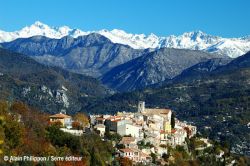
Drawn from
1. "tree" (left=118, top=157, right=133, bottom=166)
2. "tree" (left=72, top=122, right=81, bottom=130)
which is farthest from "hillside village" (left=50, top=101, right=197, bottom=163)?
"tree" (left=118, top=157, right=133, bottom=166)

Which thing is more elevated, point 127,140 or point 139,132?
point 139,132

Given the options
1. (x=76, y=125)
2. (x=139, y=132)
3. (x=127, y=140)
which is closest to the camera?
(x=127, y=140)

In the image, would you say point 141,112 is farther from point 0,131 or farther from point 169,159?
point 0,131

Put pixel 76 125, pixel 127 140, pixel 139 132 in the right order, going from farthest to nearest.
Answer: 1. pixel 139 132
2. pixel 76 125
3. pixel 127 140

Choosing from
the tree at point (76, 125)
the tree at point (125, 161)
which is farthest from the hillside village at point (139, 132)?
the tree at point (125, 161)

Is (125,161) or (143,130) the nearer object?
(125,161)

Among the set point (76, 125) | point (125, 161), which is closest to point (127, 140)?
point (76, 125)

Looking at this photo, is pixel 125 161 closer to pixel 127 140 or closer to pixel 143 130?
pixel 127 140

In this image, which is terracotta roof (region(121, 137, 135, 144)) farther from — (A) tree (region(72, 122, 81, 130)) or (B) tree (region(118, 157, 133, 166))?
(B) tree (region(118, 157, 133, 166))

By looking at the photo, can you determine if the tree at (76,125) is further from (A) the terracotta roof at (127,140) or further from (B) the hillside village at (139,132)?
(A) the terracotta roof at (127,140)

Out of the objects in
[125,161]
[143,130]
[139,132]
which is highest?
[143,130]

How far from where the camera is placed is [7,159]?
90812 millimetres

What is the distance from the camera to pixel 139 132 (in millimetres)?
139500

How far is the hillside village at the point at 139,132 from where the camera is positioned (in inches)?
4944
